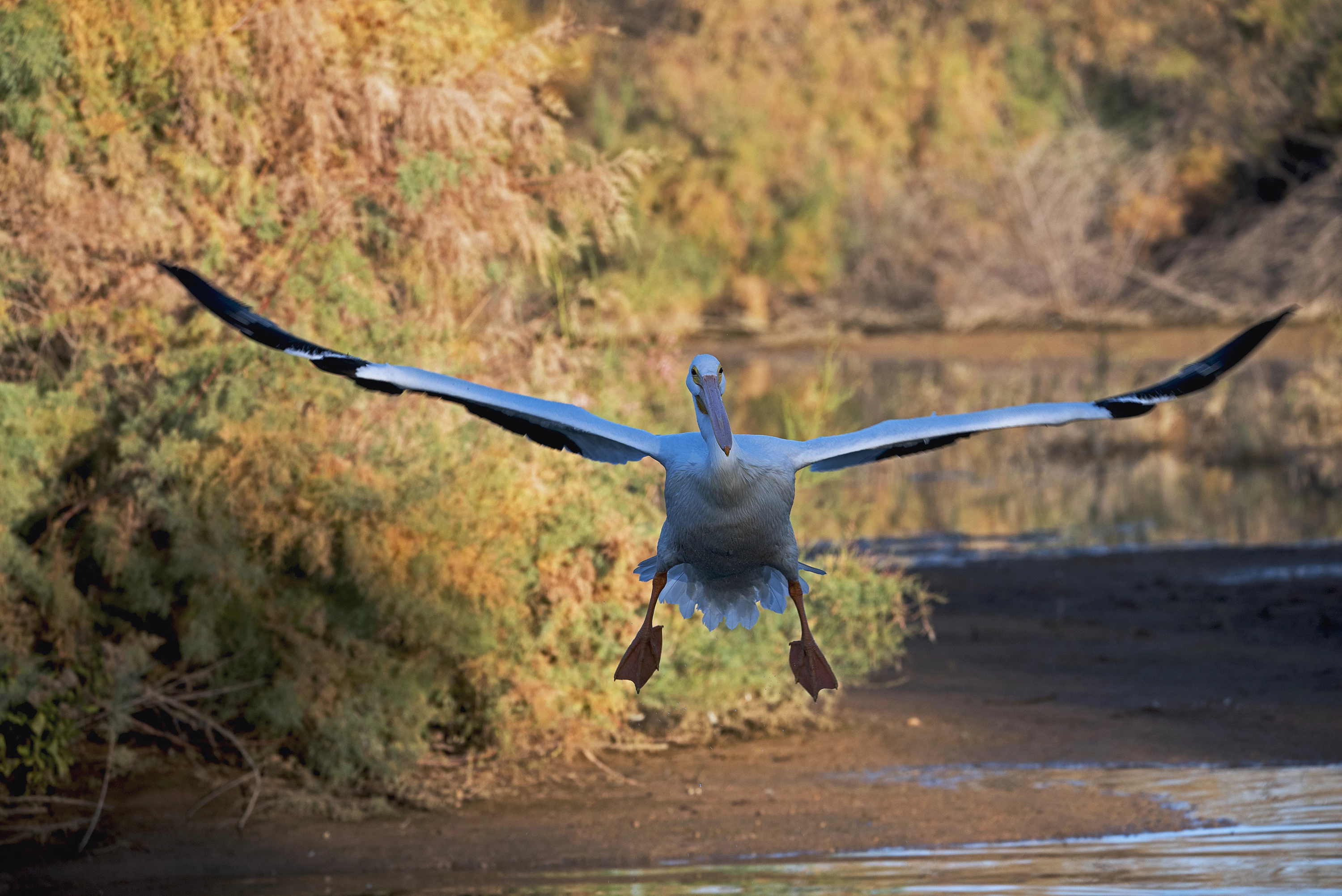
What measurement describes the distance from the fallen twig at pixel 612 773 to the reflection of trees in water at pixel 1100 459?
103 inches

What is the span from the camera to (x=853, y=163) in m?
37.5

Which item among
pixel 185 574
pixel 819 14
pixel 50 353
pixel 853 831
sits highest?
pixel 819 14

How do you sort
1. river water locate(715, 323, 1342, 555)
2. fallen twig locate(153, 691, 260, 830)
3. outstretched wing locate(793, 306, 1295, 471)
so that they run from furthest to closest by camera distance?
river water locate(715, 323, 1342, 555), fallen twig locate(153, 691, 260, 830), outstretched wing locate(793, 306, 1295, 471)

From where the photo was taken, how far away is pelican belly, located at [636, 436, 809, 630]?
21.5ft

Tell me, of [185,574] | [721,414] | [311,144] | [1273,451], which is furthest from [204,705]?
[1273,451]

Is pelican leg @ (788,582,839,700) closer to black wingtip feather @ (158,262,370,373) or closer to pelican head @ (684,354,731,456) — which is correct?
pelican head @ (684,354,731,456)

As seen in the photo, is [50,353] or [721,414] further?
[50,353]

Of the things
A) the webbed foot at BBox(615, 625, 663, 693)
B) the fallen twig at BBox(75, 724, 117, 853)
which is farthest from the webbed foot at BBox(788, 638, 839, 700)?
the fallen twig at BBox(75, 724, 117, 853)

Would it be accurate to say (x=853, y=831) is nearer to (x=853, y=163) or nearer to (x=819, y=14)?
(x=853, y=163)

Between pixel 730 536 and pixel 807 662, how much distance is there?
0.87m

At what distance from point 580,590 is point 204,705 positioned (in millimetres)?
2000

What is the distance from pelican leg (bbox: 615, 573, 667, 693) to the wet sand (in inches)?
65.7

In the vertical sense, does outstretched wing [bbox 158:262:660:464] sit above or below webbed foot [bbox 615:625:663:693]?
above

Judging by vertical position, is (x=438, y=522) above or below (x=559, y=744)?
above
